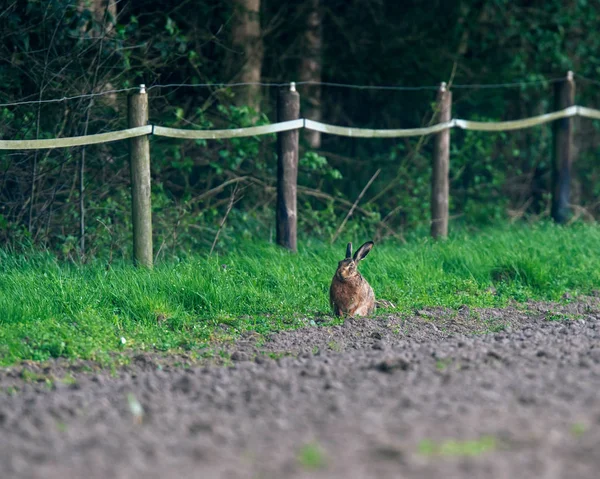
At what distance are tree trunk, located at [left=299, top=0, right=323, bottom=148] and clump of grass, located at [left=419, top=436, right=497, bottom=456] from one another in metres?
8.79

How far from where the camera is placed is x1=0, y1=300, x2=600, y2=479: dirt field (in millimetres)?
3701

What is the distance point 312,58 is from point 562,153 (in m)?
3.28

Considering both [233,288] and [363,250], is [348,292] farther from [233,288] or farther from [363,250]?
[233,288]

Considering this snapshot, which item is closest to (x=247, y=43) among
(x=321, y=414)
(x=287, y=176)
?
(x=287, y=176)

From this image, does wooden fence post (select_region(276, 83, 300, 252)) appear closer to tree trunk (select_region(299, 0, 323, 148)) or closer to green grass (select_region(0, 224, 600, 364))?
green grass (select_region(0, 224, 600, 364))

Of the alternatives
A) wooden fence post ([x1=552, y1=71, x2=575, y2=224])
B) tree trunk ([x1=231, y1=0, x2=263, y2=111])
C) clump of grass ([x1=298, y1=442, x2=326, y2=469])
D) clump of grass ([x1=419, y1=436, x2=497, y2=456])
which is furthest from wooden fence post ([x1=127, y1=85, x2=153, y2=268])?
wooden fence post ([x1=552, y1=71, x2=575, y2=224])

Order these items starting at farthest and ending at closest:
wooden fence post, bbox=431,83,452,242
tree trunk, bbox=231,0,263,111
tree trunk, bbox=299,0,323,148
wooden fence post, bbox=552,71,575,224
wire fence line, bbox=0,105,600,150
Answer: tree trunk, bbox=299,0,323,148
wooden fence post, bbox=552,71,575,224
tree trunk, bbox=231,0,263,111
wooden fence post, bbox=431,83,452,242
wire fence line, bbox=0,105,600,150

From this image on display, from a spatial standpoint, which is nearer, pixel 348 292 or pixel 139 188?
pixel 348 292

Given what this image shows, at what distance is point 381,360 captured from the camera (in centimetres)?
548

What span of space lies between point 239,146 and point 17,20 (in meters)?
2.60

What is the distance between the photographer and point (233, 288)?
25.6 feet

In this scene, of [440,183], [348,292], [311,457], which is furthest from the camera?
[440,183]

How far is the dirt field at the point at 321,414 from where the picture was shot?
3.70 metres

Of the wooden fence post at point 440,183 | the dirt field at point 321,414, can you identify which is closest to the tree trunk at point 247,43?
the wooden fence post at point 440,183
